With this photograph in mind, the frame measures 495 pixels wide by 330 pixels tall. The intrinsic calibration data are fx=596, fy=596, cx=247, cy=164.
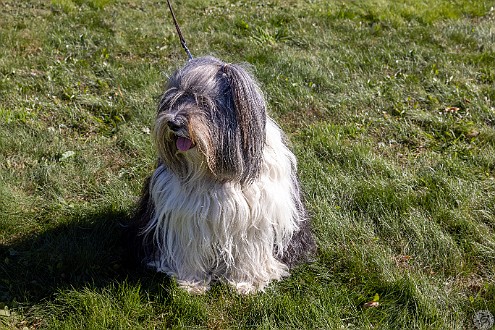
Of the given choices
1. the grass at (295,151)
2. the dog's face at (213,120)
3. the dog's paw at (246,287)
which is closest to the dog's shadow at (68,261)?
the grass at (295,151)

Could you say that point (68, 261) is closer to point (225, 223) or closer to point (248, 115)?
point (225, 223)

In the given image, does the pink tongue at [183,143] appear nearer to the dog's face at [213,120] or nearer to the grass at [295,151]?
the dog's face at [213,120]

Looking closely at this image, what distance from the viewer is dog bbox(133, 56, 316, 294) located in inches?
112

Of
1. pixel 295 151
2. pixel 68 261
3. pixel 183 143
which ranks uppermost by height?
pixel 183 143

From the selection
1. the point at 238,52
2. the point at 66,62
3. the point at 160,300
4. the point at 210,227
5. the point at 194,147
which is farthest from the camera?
the point at 238,52

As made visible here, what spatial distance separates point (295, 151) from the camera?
15.8 feet

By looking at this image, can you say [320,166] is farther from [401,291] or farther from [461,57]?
[461,57]

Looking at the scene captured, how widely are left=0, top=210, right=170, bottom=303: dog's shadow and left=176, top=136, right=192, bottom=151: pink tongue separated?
101 centimetres

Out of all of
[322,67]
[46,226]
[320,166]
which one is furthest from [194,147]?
[322,67]

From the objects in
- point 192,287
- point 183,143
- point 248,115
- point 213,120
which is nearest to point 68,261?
point 192,287

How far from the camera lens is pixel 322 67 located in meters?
6.11

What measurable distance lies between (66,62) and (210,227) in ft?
11.6

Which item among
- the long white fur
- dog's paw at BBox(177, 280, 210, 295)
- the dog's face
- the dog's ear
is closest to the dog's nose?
the dog's face

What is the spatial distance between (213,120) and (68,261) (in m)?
1.49
